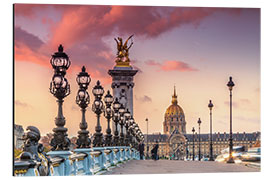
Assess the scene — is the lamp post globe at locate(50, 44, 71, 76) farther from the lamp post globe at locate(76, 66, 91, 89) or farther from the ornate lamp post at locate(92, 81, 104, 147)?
the ornate lamp post at locate(92, 81, 104, 147)

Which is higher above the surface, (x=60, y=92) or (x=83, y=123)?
(x=60, y=92)

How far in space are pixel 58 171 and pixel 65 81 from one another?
11.3ft

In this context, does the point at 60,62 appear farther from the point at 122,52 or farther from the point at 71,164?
the point at 122,52

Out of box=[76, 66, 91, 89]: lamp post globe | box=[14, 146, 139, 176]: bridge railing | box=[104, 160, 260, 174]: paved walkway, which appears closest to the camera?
box=[14, 146, 139, 176]: bridge railing

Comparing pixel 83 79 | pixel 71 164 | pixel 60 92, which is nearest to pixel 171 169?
pixel 83 79

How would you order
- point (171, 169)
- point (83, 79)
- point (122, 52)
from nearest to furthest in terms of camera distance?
point (83, 79), point (171, 169), point (122, 52)

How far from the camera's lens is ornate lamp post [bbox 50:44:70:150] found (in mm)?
16953

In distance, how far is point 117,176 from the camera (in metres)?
22.4

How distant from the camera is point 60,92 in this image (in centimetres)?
1742

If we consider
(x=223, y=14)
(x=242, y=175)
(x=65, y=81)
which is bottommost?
(x=242, y=175)

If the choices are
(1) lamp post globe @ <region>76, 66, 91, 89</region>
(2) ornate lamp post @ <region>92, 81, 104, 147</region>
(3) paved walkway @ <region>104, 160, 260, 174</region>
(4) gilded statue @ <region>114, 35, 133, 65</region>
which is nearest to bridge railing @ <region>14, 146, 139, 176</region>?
(2) ornate lamp post @ <region>92, 81, 104, 147</region>
